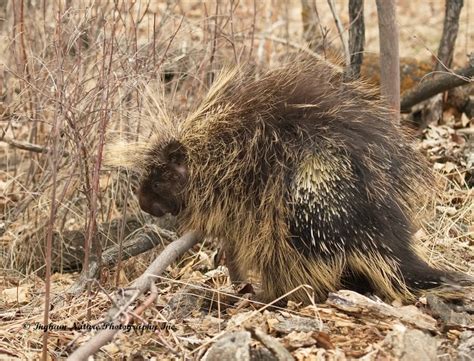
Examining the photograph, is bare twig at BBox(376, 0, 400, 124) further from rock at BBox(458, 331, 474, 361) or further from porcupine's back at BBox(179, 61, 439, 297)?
rock at BBox(458, 331, 474, 361)

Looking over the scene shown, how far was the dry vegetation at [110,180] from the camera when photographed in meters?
3.15

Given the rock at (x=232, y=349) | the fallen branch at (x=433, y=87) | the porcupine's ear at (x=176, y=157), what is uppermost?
the fallen branch at (x=433, y=87)

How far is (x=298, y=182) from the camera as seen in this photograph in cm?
339

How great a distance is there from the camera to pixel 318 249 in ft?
11.1

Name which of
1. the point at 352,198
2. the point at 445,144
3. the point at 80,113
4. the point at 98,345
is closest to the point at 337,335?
the point at 352,198

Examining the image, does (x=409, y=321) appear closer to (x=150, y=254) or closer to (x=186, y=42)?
(x=150, y=254)

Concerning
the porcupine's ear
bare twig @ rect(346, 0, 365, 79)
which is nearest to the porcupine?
the porcupine's ear

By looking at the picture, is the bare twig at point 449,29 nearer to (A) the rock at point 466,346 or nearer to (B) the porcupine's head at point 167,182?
(B) the porcupine's head at point 167,182

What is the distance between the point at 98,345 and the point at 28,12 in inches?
132

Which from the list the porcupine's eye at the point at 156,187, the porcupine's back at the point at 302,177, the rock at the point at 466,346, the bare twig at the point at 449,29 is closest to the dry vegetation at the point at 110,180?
the rock at the point at 466,346

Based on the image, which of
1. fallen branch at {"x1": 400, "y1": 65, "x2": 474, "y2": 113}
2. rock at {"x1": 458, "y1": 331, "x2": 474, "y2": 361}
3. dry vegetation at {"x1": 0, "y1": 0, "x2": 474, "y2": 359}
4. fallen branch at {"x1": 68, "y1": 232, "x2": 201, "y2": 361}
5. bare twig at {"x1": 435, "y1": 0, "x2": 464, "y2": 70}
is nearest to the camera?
fallen branch at {"x1": 68, "y1": 232, "x2": 201, "y2": 361}

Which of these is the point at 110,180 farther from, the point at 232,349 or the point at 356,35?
the point at 232,349

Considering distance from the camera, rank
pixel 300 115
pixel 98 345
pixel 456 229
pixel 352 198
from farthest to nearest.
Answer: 1. pixel 456 229
2. pixel 300 115
3. pixel 352 198
4. pixel 98 345

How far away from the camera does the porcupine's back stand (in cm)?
336
